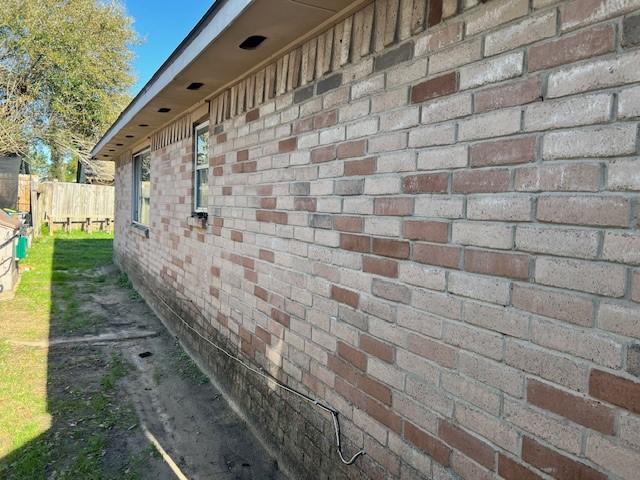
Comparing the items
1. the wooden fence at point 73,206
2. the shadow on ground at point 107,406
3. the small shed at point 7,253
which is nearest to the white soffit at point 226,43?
the shadow on ground at point 107,406

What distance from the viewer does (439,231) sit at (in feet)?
6.39

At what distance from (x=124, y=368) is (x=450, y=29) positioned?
4745 mm

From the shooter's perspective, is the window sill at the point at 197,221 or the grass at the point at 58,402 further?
the window sill at the point at 197,221

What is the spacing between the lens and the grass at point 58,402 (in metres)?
3.21

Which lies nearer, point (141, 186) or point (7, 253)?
point (7, 253)

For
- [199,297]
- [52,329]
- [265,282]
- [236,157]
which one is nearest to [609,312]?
[265,282]

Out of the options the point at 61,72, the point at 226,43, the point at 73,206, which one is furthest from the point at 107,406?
the point at 61,72

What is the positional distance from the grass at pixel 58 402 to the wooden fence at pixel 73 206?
1206 centimetres

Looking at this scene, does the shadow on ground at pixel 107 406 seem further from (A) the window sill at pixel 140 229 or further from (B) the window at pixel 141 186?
(B) the window at pixel 141 186

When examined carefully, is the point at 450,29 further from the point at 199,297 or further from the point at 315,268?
the point at 199,297

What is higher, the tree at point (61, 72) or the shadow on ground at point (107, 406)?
the tree at point (61, 72)

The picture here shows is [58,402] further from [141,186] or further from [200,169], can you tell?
[141,186]

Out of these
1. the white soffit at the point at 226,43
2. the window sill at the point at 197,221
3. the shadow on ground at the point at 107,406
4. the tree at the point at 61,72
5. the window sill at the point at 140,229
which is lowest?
the shadow on ground at the point at 107,406

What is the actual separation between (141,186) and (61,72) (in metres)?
14.4
